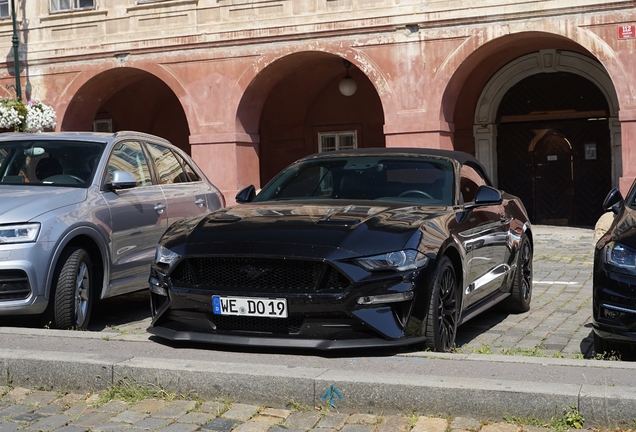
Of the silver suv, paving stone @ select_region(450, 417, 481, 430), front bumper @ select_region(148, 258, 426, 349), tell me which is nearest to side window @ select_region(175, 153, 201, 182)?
the silver suv

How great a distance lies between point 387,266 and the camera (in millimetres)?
5555

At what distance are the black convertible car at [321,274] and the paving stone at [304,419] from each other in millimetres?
653

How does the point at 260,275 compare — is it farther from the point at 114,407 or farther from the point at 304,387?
the point at 114,407

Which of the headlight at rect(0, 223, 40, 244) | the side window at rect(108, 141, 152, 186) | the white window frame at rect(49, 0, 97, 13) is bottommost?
the headlight at rect(0, 223, 40, 244)

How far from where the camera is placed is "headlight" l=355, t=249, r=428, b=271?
18.1 feet

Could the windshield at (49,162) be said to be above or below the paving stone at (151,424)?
above

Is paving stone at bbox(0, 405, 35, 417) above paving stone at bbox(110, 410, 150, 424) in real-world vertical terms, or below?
above

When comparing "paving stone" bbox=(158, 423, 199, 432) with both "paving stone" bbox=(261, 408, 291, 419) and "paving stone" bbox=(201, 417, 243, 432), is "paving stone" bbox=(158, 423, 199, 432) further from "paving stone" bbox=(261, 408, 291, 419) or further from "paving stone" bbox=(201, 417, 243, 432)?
"paving stone" bbox=(261, 408, 291, 419)

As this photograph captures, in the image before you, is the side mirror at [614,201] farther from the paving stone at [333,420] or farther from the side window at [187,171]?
the side window at [187,171]

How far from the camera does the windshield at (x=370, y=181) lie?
22.7ft

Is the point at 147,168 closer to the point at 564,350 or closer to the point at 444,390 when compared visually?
the point at 564,350

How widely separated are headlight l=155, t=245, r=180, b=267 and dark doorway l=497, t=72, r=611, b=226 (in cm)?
1635

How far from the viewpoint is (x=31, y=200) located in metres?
7.11

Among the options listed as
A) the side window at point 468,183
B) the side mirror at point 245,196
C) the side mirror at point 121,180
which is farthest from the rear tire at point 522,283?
the side mirror at point 121,180
